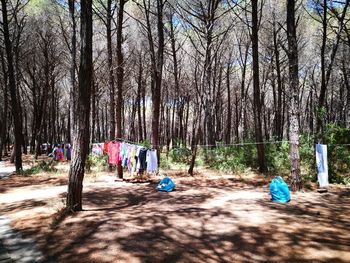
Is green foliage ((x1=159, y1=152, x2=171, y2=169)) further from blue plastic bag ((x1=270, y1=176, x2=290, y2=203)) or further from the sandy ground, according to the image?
blue plastic bag ((x1=270, y1=176, x2=290, y2=203))

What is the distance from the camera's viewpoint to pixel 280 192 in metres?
7.14

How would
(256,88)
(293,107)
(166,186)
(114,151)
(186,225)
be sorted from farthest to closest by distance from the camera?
(256,88) < (114,151) < (166,186) < (293,107) < (186,225)

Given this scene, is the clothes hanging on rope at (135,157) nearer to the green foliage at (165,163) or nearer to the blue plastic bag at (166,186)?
the blue plastic bag at (166,186)

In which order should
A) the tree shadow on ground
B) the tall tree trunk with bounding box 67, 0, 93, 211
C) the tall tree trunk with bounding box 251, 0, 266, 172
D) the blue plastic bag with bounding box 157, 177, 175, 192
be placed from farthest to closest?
the tall tree trunk with bounding box 251, 0, 266, 172
the blue plastic bag with bounding box 157, 177, 175, 192
the tall tree trunk with bounding box 67, 0, 93, 211
the tree shadow on ground

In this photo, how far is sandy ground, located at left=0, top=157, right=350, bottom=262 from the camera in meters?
4.09

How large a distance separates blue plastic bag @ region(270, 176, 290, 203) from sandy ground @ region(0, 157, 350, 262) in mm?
240

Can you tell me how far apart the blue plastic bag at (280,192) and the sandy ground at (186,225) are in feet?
0.79

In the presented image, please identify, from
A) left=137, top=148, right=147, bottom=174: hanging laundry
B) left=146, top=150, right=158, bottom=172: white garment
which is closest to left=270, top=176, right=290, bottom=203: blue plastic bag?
left=146, top=150, right=158, bottom=172: white garment

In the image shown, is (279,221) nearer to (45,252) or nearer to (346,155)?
(45,252)

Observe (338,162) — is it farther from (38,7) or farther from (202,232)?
(38,7)

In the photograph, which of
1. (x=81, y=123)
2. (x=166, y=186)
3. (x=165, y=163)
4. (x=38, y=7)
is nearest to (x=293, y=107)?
(x=166, y=186)

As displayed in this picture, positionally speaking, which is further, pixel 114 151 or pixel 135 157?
pixel 114 151

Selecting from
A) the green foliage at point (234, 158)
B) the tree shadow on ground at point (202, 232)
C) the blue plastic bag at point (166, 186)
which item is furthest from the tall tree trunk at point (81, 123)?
the green foliage at point (234, 158)

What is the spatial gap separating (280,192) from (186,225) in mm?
3066
